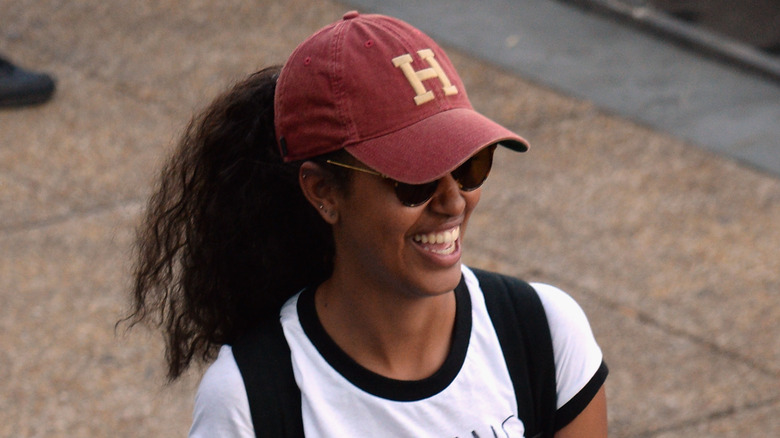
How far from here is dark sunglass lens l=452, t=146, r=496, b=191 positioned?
208cm

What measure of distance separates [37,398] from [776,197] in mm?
3587

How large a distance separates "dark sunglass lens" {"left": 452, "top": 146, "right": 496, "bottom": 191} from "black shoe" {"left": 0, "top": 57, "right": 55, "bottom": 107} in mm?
4484

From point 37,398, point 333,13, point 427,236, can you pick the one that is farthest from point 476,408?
point 333,13

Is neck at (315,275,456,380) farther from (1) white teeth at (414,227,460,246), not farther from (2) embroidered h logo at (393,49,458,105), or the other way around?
(2) embroidered h logo at (393,49,458,105)

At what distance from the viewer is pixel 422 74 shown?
2021 millimetres

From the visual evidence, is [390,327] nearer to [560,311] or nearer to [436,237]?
[436,237]

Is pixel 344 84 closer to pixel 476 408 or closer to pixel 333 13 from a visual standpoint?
pixel 476 408

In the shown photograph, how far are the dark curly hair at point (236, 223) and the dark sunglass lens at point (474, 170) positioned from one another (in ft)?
1.05

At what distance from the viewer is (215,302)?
7.72ft

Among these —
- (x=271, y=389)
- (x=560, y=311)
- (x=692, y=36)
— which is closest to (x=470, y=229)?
(x=692, y=36)

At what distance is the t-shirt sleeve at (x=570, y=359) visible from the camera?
221 centimetres

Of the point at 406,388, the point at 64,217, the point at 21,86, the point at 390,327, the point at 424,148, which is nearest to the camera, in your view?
the point at 424,148

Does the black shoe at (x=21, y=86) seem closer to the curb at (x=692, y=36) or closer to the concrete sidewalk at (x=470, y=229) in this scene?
the concrete sidewalk at (x=470, y=229)

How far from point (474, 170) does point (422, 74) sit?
0.21 metres
